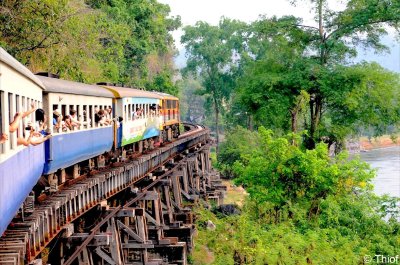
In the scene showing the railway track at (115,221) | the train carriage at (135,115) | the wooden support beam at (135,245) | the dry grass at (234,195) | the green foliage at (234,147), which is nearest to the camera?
the railway track at (115,221)

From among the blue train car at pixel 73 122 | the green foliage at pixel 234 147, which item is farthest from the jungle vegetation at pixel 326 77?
the green foliage at pixel 234 147

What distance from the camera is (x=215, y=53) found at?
219ft

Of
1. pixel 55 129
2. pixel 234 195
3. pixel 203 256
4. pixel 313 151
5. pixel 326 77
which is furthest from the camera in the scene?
pixel 234 195

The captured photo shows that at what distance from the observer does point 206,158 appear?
1591 inches

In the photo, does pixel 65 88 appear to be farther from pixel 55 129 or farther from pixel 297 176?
pixel 297 176

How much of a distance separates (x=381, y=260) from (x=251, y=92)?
14.0 meters

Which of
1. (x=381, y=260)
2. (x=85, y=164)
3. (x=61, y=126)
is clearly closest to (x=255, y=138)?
(x=381, y=260)

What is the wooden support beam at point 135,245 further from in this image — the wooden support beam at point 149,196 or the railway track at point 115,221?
the wooden support beam at point 149,196

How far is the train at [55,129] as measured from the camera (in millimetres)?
6648

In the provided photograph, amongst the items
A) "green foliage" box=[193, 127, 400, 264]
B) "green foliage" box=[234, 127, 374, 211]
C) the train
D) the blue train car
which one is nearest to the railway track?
the train

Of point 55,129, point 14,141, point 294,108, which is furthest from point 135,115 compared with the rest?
point 14,141

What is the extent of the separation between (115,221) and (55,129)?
5.04 m

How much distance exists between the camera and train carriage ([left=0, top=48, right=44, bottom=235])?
6.23 meters

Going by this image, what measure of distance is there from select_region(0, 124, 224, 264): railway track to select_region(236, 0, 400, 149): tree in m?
5.07
